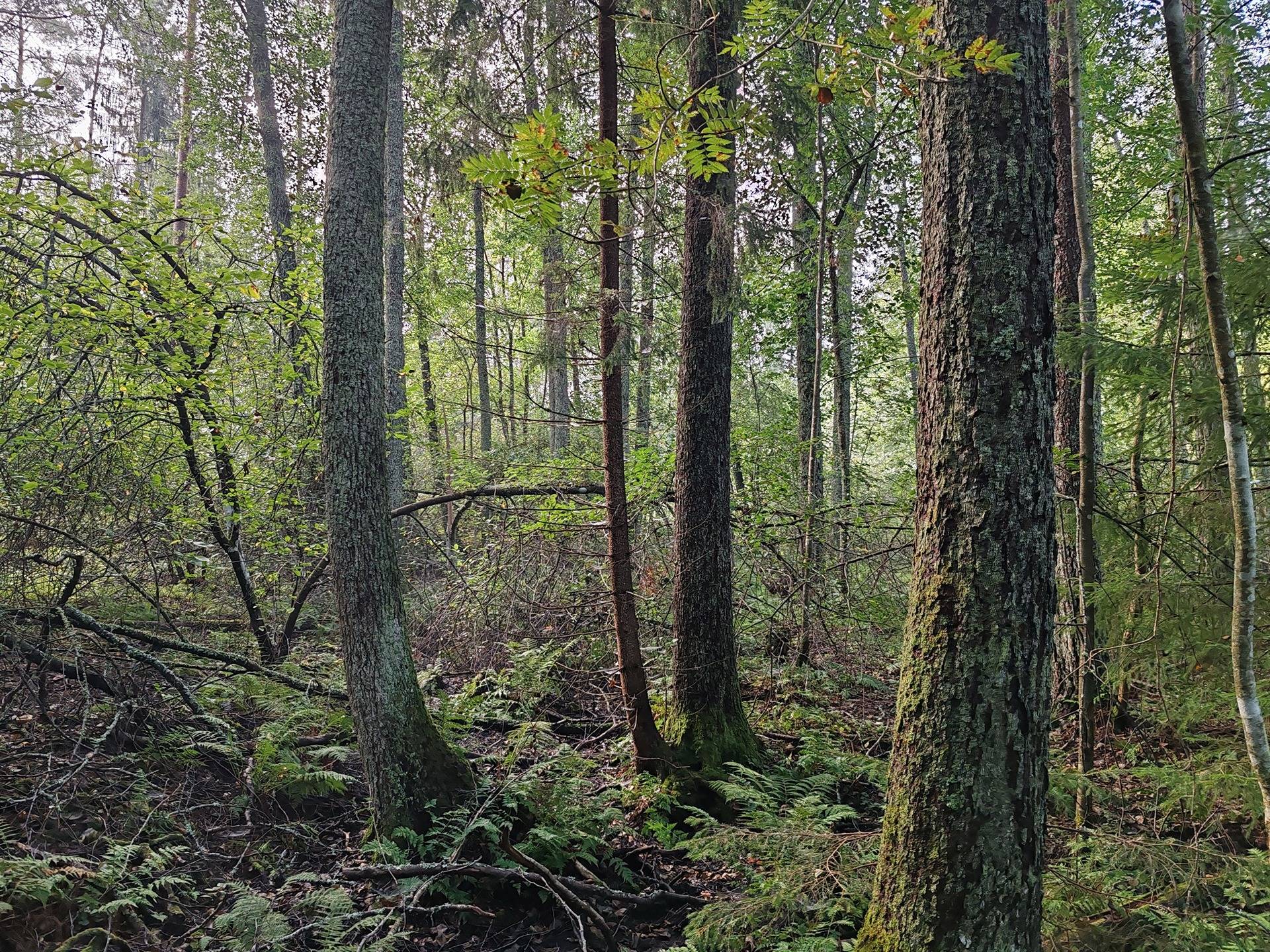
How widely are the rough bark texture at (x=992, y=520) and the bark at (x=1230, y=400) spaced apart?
1113mm

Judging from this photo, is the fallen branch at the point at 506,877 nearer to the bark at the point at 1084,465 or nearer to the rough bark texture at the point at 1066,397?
the bark at the point at 1084,465

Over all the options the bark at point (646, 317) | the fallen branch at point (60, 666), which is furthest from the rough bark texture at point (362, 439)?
the bark at point (646, 317)

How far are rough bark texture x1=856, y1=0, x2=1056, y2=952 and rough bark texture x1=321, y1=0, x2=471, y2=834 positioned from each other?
3036 mm

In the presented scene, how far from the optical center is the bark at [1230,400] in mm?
3119

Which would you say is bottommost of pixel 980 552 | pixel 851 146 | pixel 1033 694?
pixel 1033 694

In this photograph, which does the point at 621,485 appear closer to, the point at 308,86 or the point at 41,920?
the point at 41,920

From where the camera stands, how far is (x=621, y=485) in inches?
203

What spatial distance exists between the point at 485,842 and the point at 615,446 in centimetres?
274

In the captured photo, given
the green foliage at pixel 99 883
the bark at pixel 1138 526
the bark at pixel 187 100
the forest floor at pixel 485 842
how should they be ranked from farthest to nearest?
the bark at pixel 187 100
the bark at pixel 1138 526
the forest floor at pixel 485 842
the green foliage at pixel 99 883

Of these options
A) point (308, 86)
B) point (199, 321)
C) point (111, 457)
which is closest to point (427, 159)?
point (199, 321)

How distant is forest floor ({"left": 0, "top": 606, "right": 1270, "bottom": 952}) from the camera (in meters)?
3.19

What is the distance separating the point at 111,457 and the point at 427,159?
11.8 ft

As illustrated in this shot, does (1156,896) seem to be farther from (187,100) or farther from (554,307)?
(187,100)

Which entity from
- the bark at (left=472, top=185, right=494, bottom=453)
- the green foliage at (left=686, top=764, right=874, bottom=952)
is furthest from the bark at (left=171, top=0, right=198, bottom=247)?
the green foliage at (left=686, top=764, right=874, bottom=952)
